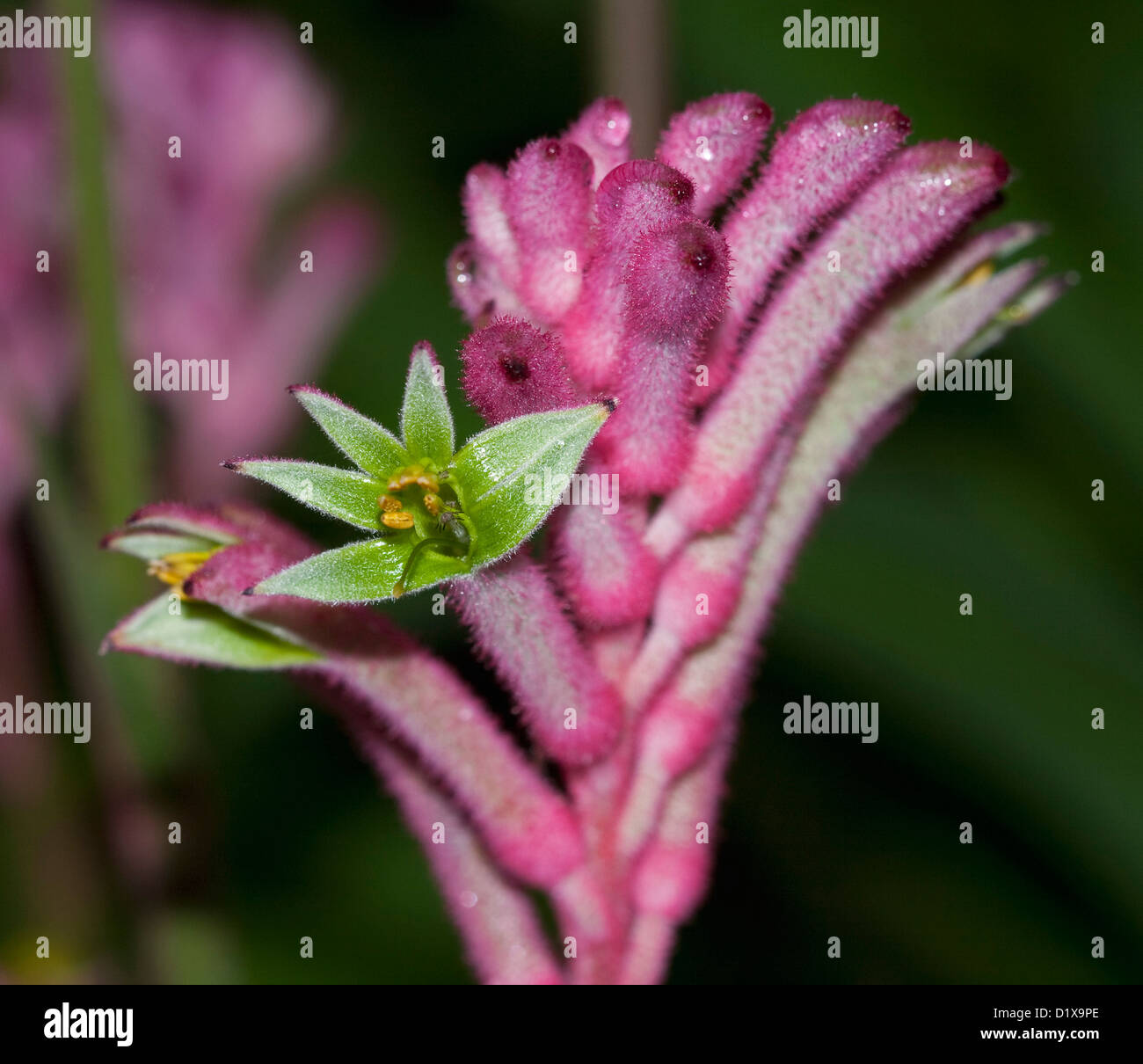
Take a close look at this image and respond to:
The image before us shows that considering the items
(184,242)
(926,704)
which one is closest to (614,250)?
(926,704)

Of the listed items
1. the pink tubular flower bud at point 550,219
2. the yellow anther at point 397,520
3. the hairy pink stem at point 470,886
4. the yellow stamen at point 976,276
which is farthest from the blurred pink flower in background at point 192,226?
the yellow stamen at point 976,276

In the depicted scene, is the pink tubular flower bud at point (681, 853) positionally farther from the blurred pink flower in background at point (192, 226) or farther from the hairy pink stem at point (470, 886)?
the blurred pink flower in background at point (192, 226)

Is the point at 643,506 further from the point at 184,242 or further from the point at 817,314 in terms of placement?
the point at 184,242

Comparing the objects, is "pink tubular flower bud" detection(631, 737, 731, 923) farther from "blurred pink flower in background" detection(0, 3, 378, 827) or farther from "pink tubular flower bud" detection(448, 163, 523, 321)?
"blurred pink flower in background" detection(0, 3, 378, 827)

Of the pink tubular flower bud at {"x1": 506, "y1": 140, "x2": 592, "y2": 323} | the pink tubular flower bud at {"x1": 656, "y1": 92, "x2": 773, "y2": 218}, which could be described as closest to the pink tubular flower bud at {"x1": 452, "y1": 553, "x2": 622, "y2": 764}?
the pink tubular flower bud at {"x1": 506, "y1": 140, "x2": 592, "y2": 323}
